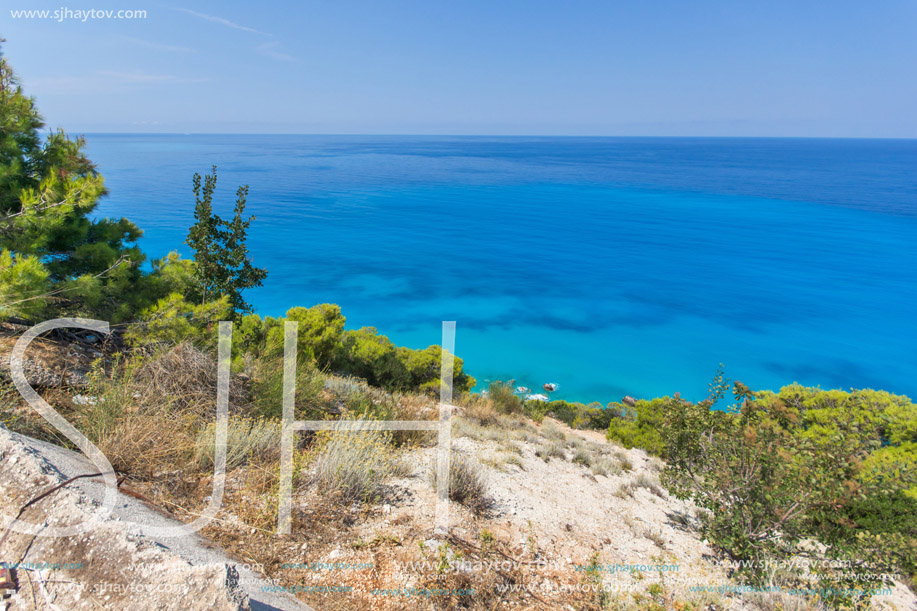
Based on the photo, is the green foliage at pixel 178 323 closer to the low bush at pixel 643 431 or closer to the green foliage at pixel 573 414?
the green foliage at pixel 573 414

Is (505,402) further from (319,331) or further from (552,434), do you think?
(319,331)

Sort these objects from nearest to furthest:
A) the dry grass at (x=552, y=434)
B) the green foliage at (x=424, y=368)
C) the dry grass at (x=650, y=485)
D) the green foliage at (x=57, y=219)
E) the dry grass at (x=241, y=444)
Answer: the dry grass at (x=241, y=444) → the green foliage at (x=57, y=219) → the dry grass at (x=650, y=485) → the dry grass at (x=552, y=434) → the green foliage at (x=424, y=368)

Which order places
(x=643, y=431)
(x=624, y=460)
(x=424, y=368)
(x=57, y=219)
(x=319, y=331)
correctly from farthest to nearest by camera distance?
(x=424, y=368), (x=643, y=431), (x=319, y=331), (x=624, y=460), (x=57, y=219)

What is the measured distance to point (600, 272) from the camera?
34.7 m

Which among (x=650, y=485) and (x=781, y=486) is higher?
(x=781, y=486)

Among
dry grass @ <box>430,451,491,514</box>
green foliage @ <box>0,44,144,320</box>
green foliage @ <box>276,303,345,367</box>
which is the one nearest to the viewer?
dry grass @ <box>430,451,491,514</box>

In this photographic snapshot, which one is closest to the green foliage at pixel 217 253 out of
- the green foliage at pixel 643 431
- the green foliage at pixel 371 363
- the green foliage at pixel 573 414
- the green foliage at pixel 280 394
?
the green foliage at pixel 280 394

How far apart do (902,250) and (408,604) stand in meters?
53.6

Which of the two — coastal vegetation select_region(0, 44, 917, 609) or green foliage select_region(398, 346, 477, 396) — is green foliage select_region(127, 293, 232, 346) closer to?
coastal vegetation select_region(0, 44, 917, 609)

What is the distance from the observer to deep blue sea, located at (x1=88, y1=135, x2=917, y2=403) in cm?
2209

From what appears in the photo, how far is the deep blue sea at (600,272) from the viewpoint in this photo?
22.1 m

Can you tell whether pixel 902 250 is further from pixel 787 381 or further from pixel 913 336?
pixel 787 381
